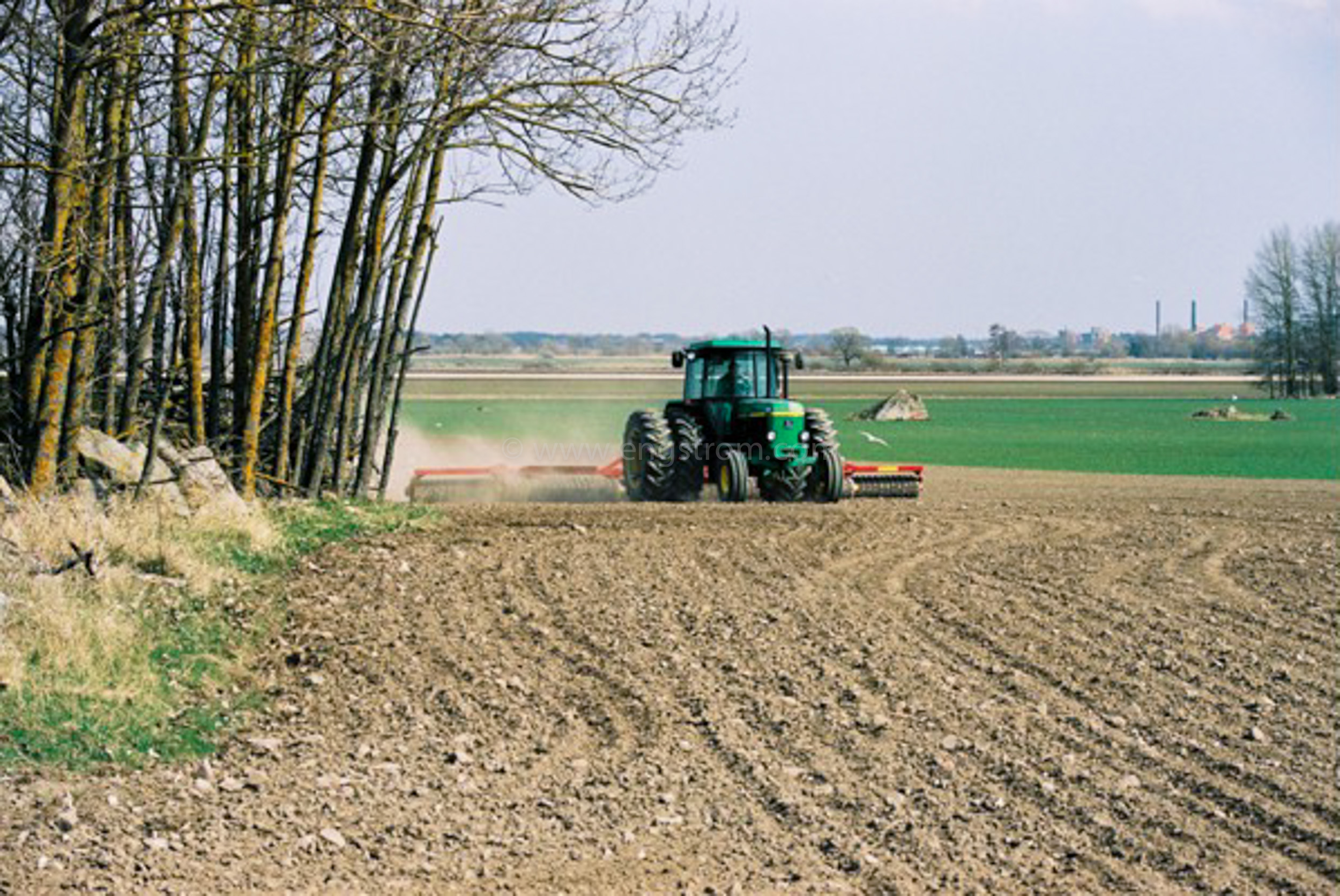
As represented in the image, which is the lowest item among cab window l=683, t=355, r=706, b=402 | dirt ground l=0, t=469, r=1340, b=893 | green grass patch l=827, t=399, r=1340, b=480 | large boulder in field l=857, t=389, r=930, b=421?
green grass patch l=827, t=399, r=1340, b=480

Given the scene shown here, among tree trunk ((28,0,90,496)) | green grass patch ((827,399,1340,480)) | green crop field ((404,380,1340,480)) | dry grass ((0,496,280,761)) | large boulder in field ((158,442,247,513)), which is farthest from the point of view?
green crop field ((404,380,1340,480))

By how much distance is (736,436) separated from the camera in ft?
63.3

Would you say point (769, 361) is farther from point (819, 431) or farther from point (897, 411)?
point (897, 411)

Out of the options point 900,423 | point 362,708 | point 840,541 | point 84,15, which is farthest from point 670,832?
point 900,423

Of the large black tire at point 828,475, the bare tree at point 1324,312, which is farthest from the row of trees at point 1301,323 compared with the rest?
the large black tire at point 828,475

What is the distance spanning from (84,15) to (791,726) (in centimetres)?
709

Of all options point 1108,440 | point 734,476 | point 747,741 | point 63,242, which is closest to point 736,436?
point 734,476

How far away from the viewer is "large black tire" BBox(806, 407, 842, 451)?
63.6 ft

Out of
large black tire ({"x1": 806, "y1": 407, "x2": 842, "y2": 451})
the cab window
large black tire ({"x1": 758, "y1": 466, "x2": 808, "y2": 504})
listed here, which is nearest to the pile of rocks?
the cab window

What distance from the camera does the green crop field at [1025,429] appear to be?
107 ft

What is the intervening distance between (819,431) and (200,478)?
8042mm

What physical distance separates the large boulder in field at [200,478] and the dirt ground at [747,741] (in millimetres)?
1518

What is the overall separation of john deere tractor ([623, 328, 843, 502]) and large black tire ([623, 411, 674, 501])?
1cm

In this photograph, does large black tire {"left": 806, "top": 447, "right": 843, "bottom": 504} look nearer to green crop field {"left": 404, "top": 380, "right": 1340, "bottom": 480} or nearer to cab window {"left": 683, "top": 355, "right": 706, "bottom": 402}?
cab window {"left": 683, "top": 355, "right": 706, "bottom": 402}
